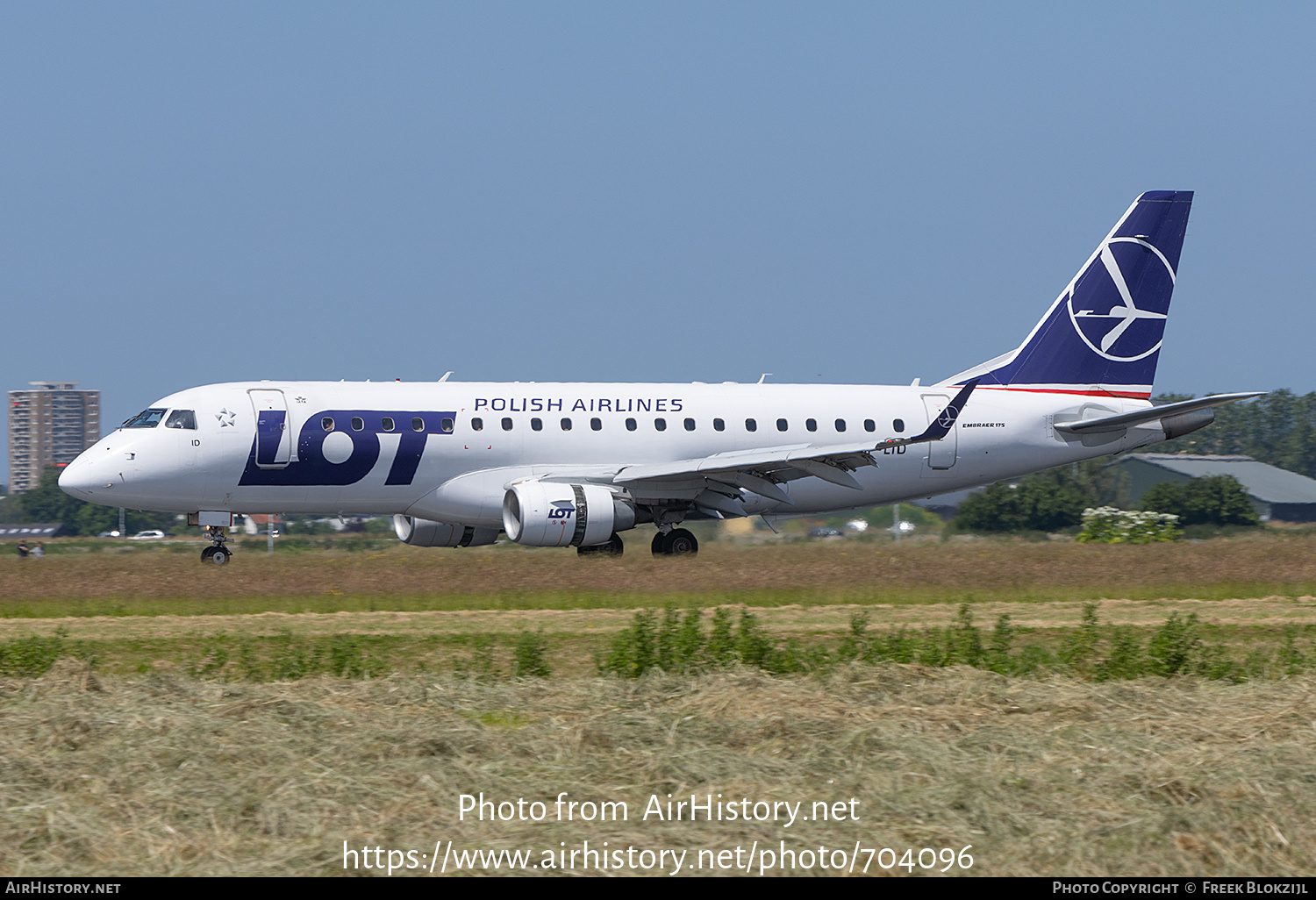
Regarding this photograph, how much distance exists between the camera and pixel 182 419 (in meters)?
25.2

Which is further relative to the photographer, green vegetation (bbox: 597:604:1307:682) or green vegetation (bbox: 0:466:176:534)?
green vegetation (bbox: 0:466:176:534)

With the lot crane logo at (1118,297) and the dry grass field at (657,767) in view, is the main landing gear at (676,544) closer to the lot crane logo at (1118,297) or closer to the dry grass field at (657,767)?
the lot crane logo at (1118,297)

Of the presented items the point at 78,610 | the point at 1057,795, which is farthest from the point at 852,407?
the point at 1057,795

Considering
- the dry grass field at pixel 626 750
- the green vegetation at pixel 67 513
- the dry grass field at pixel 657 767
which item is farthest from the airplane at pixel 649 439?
the green vegetation at pixel 67 513

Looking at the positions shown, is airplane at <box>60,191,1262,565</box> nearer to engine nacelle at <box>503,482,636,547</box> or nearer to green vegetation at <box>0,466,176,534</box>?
engine nacelle at <box>503,482,636,547</box>

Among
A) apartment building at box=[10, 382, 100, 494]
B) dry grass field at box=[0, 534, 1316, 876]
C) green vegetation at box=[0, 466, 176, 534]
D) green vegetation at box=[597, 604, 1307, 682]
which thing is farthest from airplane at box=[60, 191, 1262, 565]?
apartment building at box=[10, 382, 100, 494]

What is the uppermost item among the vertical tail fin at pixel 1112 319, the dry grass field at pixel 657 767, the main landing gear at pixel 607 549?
the vertical tail fin at pixel 1112 319

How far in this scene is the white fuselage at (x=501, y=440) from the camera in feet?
82.5

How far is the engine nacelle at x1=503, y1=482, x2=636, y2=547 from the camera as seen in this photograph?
981 inches

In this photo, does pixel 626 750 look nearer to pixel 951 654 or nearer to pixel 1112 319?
pixel 951 654

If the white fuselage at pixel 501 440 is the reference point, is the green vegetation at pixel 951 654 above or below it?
below

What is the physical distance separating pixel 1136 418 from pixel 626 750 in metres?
22.8

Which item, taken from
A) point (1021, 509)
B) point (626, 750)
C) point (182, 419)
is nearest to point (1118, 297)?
point (1021, 509)

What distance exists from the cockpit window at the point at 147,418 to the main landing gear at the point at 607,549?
8324mm
